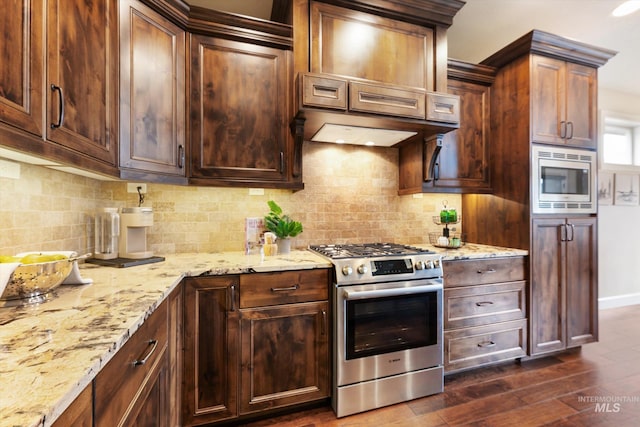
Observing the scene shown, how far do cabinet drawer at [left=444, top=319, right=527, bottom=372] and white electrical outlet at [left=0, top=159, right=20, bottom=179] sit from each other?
259 centimetres

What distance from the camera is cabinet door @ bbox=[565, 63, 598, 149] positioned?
97.0 inches

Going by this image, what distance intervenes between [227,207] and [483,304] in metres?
2.10

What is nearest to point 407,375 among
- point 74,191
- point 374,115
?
point 374,115

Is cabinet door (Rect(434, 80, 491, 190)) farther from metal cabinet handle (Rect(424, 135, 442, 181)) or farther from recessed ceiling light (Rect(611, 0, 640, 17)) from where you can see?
recessed ceiling light (Rect(611, 0, 640, 17))

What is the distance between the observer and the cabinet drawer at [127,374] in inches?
27.1

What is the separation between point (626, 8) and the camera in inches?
88.7

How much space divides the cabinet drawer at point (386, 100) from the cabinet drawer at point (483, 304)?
1.31 m

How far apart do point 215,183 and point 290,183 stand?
0.51 m

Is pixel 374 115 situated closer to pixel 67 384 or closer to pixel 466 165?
pixel 466 165

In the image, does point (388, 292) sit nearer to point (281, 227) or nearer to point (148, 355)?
point (281, 227)

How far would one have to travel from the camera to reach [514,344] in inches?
91.2

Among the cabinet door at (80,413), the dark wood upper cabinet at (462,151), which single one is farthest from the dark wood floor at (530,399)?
the dark wood upper cabinet at (462,151)

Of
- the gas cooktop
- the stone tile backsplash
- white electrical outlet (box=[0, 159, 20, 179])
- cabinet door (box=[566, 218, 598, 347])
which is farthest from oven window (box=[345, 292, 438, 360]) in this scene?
white electrical outlet (box=[0, 159, 20, 179])

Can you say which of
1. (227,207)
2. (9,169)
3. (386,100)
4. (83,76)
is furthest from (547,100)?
(9,169)
